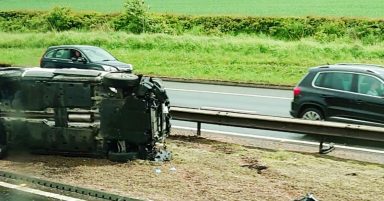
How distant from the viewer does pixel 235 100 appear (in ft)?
65.4

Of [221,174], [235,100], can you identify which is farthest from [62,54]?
[221,174]

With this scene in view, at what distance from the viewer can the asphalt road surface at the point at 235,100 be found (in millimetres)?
13953

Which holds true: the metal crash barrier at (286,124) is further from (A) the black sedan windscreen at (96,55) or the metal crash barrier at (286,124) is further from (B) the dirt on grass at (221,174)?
(A) the black sedan windscreen at (96,55)

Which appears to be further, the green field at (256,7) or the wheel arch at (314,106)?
the green field at (256,7)

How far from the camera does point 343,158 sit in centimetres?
1110

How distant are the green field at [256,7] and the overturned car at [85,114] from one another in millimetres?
33078

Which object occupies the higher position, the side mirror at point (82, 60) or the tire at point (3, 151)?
the side mirror at point (82, 60)

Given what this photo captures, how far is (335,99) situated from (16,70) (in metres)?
7.18

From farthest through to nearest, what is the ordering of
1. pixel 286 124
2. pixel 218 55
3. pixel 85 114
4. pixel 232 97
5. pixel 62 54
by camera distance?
1. pixel 218 55
2. pixel 62 54
3. pixel 232 97
4. pixel 286 124
5. pixel 85 114

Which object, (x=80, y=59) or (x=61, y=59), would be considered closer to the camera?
(x=80, y=59)

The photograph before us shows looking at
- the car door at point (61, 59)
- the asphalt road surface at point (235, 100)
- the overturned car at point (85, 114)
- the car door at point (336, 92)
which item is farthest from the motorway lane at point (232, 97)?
the overturned car at point (85, 114)

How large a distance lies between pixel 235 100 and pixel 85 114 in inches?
415

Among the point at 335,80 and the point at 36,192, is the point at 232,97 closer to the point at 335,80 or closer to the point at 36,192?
the point at 335,80

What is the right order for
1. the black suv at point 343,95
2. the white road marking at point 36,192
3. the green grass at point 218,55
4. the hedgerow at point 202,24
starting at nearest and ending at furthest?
the white road marking at point 36,192 < the black suv at point 343,95 < the green grass at point 218,55 < the hedgerow at point 202,24
